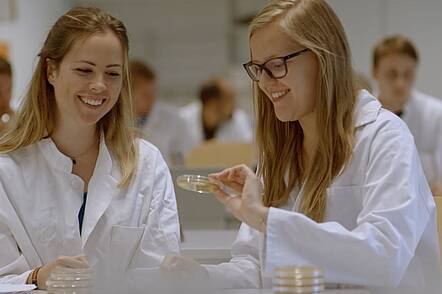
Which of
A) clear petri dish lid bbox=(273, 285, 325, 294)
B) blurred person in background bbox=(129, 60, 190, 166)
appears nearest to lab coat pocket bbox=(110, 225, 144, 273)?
clear petri dish lid bbox=(273, 285, 325, 294)

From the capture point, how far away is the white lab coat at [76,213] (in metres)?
2.04

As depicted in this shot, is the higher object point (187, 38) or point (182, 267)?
point (182, 267)

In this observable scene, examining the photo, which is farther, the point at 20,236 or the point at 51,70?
the point at 51,70

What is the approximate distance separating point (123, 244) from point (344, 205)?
57cm

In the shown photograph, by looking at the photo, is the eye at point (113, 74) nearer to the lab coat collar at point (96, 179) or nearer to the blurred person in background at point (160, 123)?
the lab coat collar at point (96, 179)

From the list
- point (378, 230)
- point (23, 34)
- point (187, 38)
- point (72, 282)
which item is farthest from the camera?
point (187, 38)

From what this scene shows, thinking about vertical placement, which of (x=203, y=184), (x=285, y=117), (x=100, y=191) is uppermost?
(x=285, y=117)

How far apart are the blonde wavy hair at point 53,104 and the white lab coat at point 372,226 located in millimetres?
492

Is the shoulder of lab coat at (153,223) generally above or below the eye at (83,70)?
below

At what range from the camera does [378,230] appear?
1.62 meters

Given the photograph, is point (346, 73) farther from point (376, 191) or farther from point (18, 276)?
point (18, 276)

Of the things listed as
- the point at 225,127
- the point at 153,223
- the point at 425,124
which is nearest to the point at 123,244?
the point at 153,223

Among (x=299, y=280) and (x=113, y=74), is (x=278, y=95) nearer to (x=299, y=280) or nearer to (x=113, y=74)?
(x=113, y=74)

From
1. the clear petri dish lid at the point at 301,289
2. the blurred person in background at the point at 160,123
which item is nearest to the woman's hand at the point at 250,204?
the clear petri dish lid at the point at 301,289
